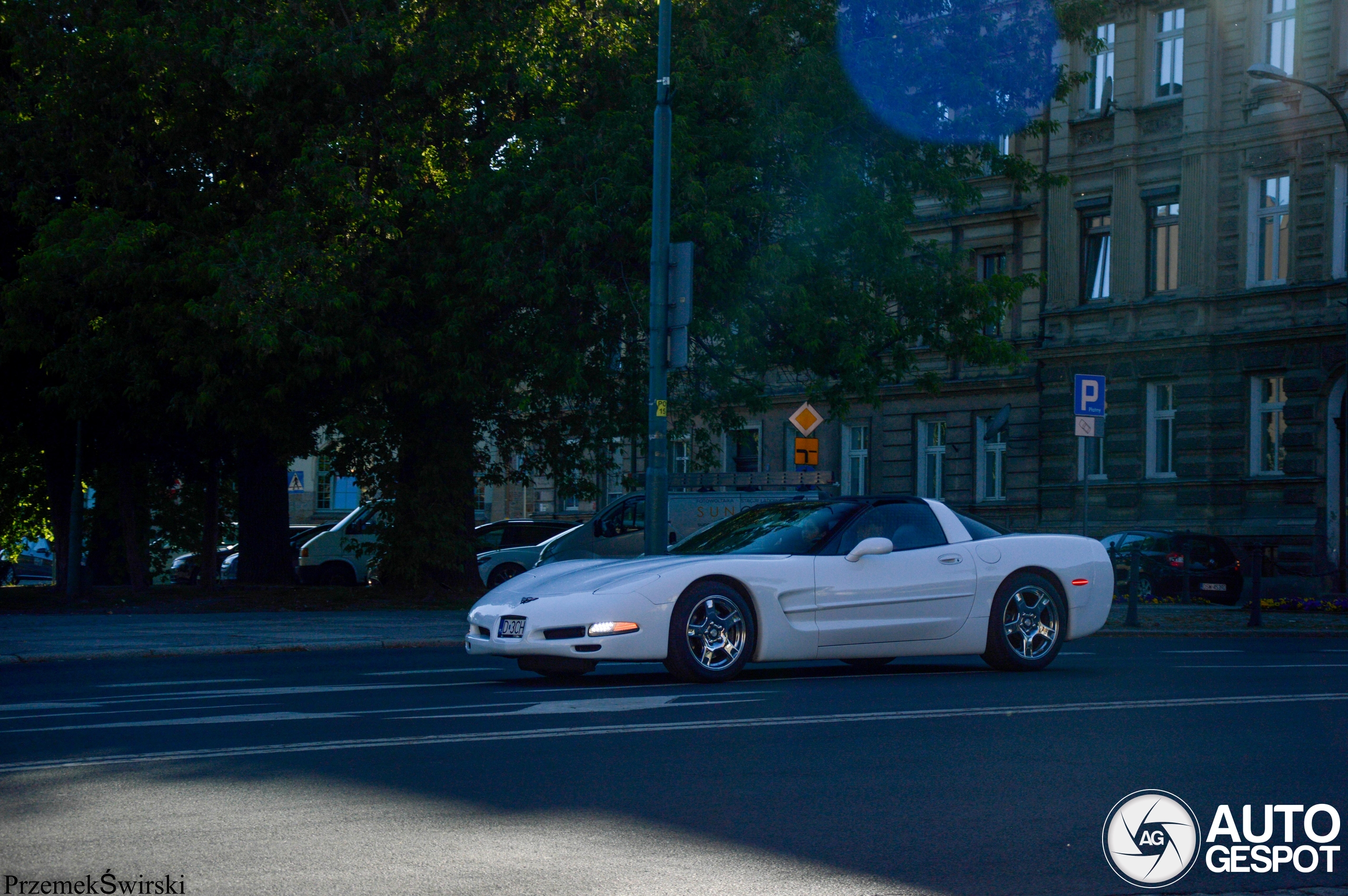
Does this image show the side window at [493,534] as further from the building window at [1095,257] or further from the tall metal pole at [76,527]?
the building window at [1095,257]

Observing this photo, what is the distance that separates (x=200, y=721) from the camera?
8773 millimetres

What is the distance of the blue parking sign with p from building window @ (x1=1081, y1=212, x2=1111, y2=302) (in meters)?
16.8

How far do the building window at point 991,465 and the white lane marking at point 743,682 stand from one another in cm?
2896

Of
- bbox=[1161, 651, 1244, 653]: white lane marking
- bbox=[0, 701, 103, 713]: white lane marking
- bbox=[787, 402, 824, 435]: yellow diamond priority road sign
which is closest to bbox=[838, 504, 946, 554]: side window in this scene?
bbox=[1161, 651, 1244, 653]: white lane marking

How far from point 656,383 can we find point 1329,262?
20.5 m

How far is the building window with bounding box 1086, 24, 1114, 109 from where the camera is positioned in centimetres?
3897

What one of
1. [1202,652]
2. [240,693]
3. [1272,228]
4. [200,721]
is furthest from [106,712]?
[1272,228]

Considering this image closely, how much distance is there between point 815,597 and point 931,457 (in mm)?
33031

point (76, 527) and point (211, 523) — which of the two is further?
point (211, 523)

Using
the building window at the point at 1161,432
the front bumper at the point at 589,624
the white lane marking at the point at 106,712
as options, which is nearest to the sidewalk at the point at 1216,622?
the building window at the point at 1161,432

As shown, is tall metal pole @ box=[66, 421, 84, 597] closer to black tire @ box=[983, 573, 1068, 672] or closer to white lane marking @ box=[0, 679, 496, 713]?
white lane marking @ box=[0, 679, 496, 713]

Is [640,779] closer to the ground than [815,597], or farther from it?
closer to the ground

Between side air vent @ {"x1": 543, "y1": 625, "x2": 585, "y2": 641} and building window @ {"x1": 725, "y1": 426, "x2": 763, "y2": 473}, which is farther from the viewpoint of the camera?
building window @ {"x1": 725, "y1": 426, "x2": 763, "y2": 473}

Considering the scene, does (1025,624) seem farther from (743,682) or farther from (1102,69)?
(1102,69)
